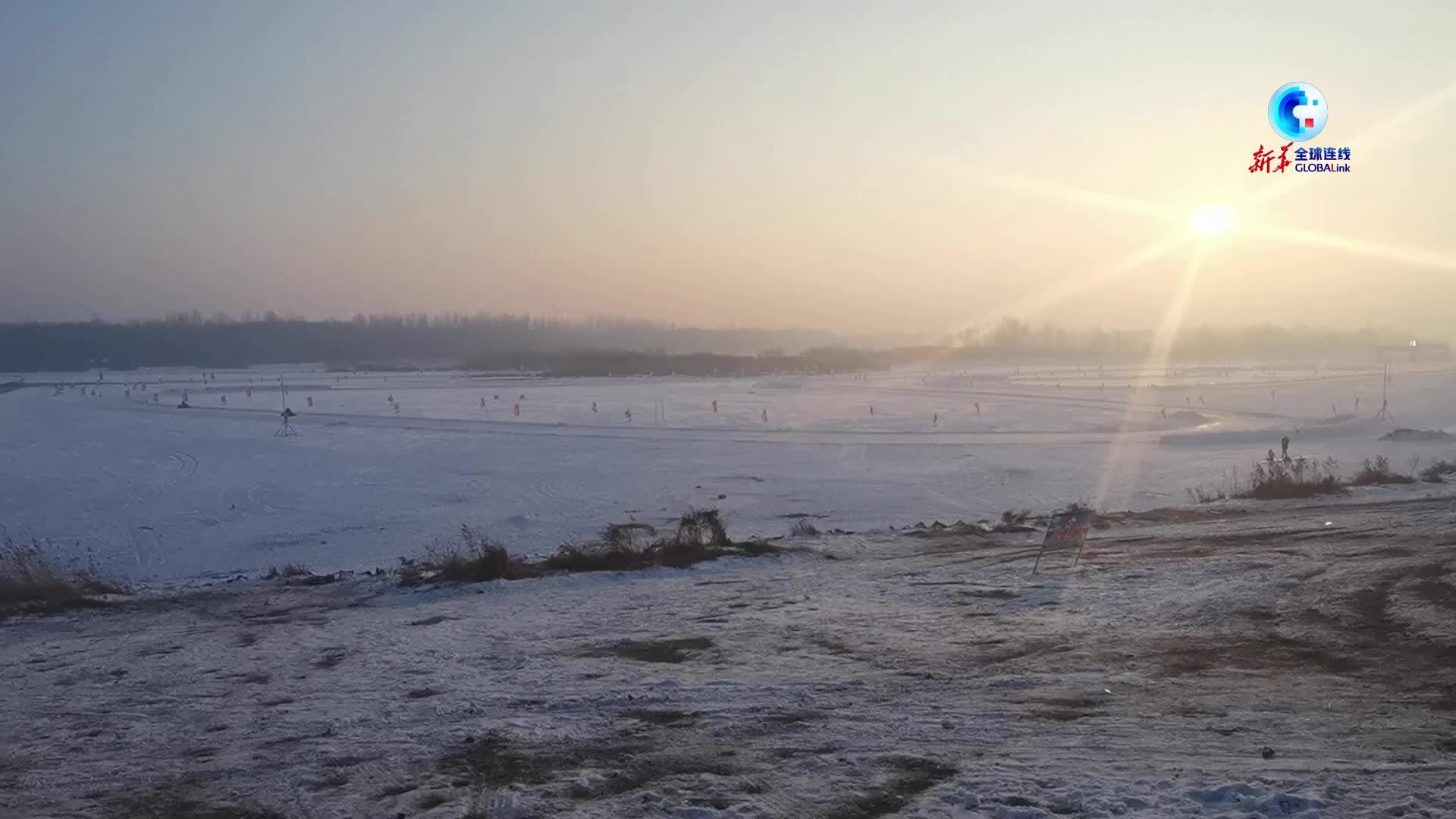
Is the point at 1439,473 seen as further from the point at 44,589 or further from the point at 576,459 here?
the point at 44,589

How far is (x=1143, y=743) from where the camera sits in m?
6.07

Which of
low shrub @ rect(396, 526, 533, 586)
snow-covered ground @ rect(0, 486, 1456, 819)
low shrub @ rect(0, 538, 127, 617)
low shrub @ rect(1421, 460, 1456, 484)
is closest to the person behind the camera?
snow-covered ground @ rect(0, 486, 1456, 819)

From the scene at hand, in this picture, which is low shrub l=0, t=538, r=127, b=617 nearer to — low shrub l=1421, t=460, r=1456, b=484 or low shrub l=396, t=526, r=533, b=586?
low shrub l=396, t=526, r=533, b=586

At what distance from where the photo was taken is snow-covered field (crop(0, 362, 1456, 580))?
22516 millimetres

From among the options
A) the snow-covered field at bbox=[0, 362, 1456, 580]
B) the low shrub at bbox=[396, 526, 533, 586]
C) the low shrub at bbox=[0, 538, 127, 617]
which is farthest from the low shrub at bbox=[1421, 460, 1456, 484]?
the low shrub at bbox=[0, 538, 127, 617]

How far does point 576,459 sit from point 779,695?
26527mm

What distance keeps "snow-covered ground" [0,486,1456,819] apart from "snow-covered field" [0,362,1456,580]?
28.2ft

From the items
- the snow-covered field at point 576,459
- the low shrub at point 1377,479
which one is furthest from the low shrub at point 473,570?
the low shrub at point 1377,479

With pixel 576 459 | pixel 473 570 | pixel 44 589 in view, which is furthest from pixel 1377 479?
pixel 44 589

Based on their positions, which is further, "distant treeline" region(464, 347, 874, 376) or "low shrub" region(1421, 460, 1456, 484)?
"distant treeline" region(464, 347, 874, 376)

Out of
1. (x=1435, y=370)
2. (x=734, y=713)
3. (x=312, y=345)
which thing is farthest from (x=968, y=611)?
(x=312, y=345)

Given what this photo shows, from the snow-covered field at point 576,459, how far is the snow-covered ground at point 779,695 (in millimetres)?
8581

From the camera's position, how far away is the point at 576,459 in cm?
3338

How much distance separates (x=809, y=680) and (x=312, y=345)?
158 metres
